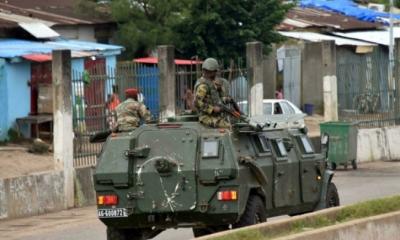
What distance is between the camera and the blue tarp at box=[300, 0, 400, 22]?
170 ft

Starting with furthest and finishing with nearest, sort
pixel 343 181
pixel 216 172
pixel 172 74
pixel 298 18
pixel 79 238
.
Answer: pixel 298 18, pixel 343 181, pixel 172 74, pixel 79 238, pixel 216 172

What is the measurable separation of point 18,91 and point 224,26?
8.44 m

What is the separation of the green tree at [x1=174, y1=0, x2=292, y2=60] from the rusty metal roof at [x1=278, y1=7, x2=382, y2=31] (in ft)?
21.9

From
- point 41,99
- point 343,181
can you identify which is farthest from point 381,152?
point 41,99

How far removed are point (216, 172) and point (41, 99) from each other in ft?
60.1

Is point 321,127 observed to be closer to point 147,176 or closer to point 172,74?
point 172,74

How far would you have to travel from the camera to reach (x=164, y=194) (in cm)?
1373

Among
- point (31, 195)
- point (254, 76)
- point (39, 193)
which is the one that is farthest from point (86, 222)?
point (254, 76)

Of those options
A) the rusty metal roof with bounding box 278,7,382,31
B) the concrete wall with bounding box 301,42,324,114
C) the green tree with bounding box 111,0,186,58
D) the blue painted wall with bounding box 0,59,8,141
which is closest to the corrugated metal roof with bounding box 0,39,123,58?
the blue painted wall with bounding box 0,59,8,141

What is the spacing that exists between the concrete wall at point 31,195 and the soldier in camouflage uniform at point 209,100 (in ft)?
20.8

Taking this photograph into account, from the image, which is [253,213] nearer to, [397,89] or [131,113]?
[131,113]

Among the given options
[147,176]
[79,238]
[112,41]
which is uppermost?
[112,41]

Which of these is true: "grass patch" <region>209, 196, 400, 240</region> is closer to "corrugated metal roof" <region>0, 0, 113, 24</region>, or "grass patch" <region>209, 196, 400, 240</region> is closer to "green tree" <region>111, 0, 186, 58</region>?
"green tree" <region>111, 0, 186, 58</region>

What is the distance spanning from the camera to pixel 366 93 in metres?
32.5
